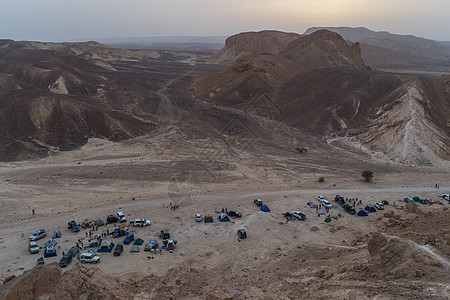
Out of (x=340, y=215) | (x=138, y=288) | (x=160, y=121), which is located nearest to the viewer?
(x=138, y=288)

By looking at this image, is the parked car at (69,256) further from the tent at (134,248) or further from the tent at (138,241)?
the tent at (138,241)

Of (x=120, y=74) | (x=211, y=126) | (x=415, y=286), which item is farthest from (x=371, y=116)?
(x=120, y=74)

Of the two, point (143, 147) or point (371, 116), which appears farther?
point (371, 116)

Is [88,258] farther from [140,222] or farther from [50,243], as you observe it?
[140,222]

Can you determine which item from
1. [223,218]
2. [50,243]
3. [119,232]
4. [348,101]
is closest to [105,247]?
[119,232]

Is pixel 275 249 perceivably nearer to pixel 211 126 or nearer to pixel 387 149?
pixel 387 149

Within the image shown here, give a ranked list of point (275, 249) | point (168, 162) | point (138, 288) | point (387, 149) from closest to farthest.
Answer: point (138, 288)
point (275, 249)
point (168, 162)
point (387, 149)

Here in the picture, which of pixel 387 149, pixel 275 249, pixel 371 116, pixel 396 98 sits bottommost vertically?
pixel 275 249
